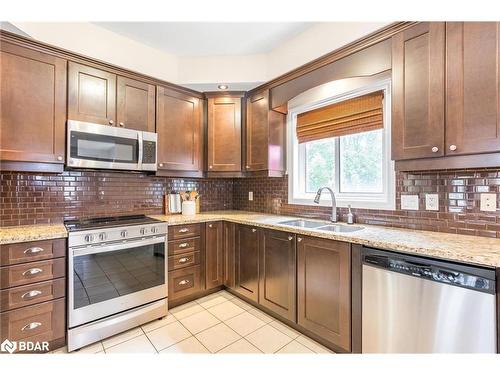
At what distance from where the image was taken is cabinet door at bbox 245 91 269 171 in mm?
2654

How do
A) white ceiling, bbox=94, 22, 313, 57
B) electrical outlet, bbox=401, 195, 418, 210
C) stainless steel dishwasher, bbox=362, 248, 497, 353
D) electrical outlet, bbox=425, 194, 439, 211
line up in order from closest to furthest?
stainless steel dishwasher, bbox=362, 248, 497, 353 → electrical outlet, bbox=425, 194, 439, 211 → electrical outlet, bbox=401, 195, 418, 210 → white ceiling, bbox=94, 22, 313, 57

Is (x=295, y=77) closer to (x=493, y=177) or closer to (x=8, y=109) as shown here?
(x=493, y=177)

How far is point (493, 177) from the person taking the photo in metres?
1.49

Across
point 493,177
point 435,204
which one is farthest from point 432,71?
point 435,204

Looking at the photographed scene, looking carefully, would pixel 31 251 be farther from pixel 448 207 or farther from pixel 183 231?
pixel 448 207

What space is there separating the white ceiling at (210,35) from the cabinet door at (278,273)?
193 cm

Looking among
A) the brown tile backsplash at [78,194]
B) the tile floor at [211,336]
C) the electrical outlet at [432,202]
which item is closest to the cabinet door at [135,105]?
the brown tile backsplash at [78,194]

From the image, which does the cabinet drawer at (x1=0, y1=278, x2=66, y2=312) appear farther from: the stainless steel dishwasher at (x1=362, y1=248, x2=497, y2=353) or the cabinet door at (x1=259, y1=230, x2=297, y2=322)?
the stainless steel dishwasher at (x1=362, y1=248, x2=497, y2=353)

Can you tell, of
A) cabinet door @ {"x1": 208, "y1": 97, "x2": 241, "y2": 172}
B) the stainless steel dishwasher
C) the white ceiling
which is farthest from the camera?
cabinet door @ {"x1": 208, "y1": 97, "x2": 241, "y2": 172}

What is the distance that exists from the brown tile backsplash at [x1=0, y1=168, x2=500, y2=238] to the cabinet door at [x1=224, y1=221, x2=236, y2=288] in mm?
617

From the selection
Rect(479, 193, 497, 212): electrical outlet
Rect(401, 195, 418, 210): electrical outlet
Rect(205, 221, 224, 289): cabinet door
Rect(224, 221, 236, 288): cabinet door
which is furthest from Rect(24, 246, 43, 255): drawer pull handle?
Rect(479, 193, 497, 212): electrical outlet

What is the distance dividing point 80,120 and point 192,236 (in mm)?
1463

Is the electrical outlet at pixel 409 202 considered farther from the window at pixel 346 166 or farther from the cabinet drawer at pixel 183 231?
the cabinet drawer at pixel 183 231

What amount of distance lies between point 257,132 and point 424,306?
213cm
